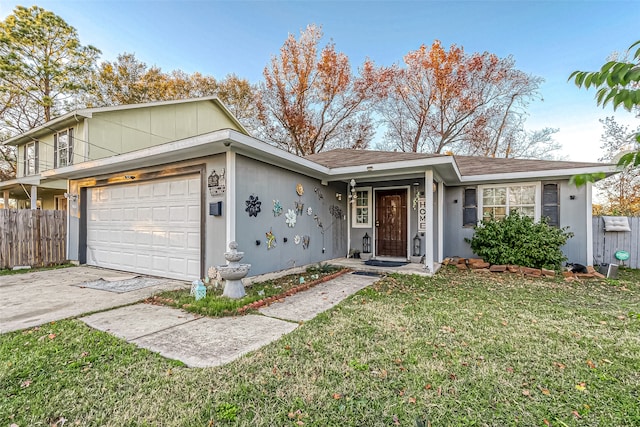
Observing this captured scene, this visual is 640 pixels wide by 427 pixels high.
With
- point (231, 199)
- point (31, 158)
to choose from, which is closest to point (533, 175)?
point (231, 199)

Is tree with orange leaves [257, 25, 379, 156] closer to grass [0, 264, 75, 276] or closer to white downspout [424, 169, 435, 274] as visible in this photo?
white downspout [424, 169, 435, 274]

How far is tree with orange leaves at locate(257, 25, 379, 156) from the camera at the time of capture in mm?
14992

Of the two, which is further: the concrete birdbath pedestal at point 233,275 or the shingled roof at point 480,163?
the shingled roof at point 480,163

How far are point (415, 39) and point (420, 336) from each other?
1477cm

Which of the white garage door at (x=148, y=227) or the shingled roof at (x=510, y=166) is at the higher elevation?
the shingled roof at (x=510, y=166)

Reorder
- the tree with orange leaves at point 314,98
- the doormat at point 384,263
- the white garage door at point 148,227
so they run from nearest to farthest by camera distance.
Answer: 1. the white garage door at point 148,227
2. the doormat at point 384,263
3. the tree with orange leaves at point 314,98

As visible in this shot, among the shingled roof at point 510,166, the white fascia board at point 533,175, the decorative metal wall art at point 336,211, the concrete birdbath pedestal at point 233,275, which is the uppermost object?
the shingled roof at point 510,166

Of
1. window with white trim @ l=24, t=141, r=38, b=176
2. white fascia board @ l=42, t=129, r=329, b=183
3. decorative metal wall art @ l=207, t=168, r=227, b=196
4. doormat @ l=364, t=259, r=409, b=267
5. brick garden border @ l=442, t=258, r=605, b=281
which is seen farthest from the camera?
window with white trim @ l=24, t=141, r=38, b=176

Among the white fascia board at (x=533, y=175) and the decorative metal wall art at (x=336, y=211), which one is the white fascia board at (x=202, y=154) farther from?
the white fascia board at (x=533, y=175)

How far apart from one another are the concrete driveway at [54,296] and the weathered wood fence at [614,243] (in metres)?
10.1

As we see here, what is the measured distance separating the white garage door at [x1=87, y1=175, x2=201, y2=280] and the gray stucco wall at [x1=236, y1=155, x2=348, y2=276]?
3.15 ft

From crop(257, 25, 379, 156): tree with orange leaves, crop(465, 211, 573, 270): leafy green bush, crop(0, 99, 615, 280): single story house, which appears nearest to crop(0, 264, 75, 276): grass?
crop(0, 99, 615, 280): single story house

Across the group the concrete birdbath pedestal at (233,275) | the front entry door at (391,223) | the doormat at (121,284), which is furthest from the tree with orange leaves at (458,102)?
the doormat at (121,284)

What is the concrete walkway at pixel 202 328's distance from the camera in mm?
2752
